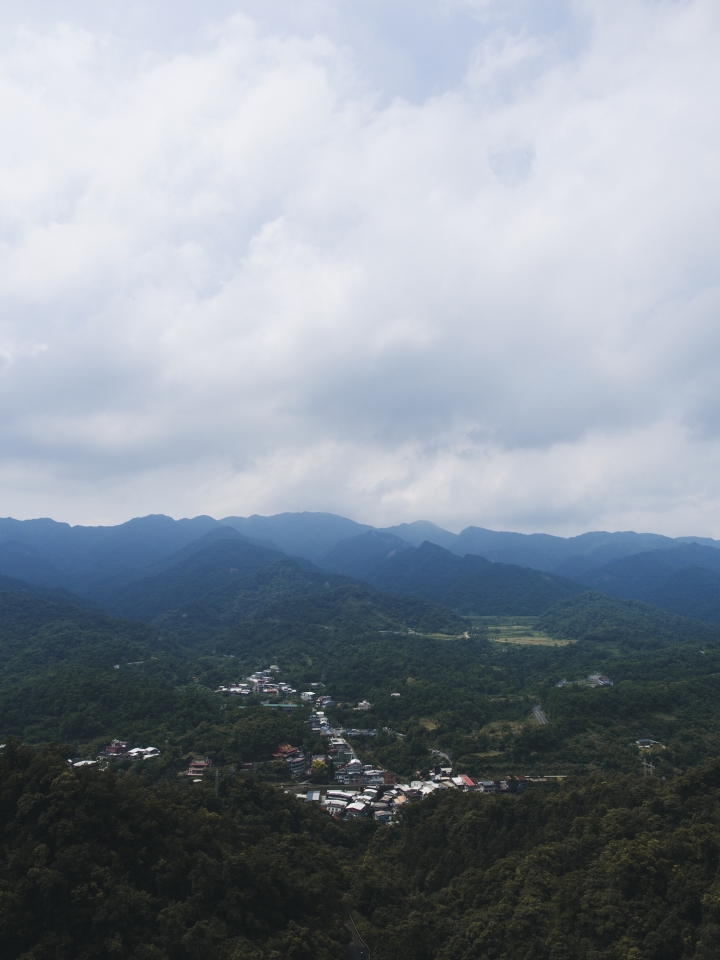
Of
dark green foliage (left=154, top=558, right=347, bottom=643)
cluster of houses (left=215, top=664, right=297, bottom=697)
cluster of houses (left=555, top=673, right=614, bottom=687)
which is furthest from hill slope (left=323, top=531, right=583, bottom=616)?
cluster of houses (left=215, top=664, right=297, bottom=697)

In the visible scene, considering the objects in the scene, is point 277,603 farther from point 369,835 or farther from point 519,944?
point 519,944

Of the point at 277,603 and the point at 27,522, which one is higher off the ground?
the point at 27,522

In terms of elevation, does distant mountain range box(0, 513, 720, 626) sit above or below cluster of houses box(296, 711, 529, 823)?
above

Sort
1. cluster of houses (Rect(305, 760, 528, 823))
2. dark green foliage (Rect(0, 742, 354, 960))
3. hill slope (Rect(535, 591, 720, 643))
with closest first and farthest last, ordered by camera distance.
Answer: dark green foliage (Rect(0, 742, 354, 960)) → cluster of houses (Rect(305, 760, 528, 823)) → hill slope (Rect(535, 591, 720, 643))

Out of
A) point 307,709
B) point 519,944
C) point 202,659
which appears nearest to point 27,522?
point 202,659

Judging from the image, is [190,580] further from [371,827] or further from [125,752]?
[371,827]

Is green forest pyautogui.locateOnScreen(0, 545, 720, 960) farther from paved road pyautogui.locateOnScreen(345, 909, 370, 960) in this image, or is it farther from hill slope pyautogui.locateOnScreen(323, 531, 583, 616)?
hill slope pyautogui.locateOnScreen(323, 531, 583, 616)

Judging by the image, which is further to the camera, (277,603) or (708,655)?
(277,603)
